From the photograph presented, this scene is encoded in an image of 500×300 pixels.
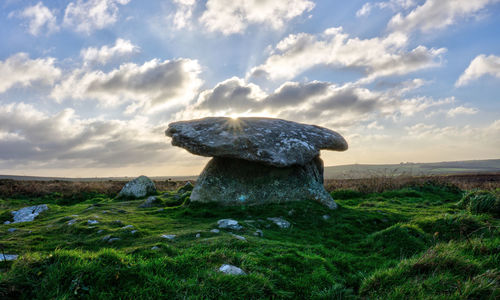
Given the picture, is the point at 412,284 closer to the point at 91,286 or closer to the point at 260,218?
the point at 91,286

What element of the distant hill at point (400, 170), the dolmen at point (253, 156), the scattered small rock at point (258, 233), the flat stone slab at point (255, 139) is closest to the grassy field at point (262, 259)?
the scattered small rock at point (258, 233)

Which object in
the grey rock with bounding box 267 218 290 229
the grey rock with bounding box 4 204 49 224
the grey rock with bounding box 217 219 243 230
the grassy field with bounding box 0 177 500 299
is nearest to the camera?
the grassy field with bounding box 0 177 500 299

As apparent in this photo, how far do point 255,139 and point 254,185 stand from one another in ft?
6.01

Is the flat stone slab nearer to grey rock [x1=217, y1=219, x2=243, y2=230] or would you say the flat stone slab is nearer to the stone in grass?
grey rock [x1=217, y1=219, x2=243, y2=230]

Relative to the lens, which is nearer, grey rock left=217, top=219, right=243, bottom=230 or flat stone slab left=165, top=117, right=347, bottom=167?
grey rock left=217, top=219, right=243, bottom=230

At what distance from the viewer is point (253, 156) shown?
873 centimetres

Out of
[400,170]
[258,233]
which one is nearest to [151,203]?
[258,233]

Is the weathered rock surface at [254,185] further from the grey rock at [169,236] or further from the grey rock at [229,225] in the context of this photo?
the grey rock at [169,236]

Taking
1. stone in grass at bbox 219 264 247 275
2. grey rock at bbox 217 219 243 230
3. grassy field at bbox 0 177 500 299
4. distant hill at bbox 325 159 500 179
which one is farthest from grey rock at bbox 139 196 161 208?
distant hill at bbox 325 159 500 179

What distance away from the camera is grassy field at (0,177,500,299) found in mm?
2973

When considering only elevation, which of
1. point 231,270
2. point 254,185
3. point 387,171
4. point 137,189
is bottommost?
point 231,270

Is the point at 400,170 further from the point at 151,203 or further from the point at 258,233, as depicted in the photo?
the point at 258,233

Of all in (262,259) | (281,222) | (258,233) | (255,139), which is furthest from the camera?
(255,139)

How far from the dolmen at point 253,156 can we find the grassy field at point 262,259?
1.24m
